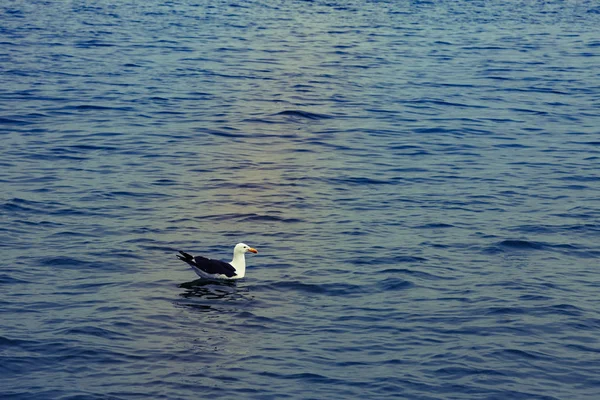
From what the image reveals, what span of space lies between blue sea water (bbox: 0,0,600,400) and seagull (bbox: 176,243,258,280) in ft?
0.86

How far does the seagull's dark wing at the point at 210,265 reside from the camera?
21.6 meters

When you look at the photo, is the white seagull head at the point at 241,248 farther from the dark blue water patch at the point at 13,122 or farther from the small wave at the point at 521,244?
the dark blue water patch at the point at 13,122

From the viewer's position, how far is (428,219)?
2598 centimetres

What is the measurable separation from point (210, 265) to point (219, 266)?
0.17 meters

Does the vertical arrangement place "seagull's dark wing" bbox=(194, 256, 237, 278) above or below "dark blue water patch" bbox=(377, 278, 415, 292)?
above

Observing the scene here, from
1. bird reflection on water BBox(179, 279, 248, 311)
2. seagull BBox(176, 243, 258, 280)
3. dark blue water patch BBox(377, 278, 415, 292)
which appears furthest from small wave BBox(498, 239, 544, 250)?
bird reflection on water BBox(179, 279, 248, 311)

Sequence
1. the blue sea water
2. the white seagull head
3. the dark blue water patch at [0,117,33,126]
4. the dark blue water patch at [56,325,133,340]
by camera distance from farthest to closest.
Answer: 1. the dark blue water patch at [0,117,33,126]
2. the white seagull head
3. the dark blue water patch at [56,325,133,340]
4. the blue sea water

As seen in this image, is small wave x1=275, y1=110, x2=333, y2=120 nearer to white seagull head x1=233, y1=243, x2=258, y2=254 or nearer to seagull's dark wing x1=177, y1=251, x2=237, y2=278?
white seagull head x1=233, y1=243, x2=258, y2=254

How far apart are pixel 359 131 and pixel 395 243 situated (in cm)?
1183

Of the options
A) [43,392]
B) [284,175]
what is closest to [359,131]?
[284,175]

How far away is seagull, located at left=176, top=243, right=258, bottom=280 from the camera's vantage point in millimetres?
21656

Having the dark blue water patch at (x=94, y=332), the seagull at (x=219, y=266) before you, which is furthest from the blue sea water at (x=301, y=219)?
the seagull at (x=219, y=266)

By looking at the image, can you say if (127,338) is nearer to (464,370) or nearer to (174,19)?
(464,370)

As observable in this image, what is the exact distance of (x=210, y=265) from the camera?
21672 millimetres
